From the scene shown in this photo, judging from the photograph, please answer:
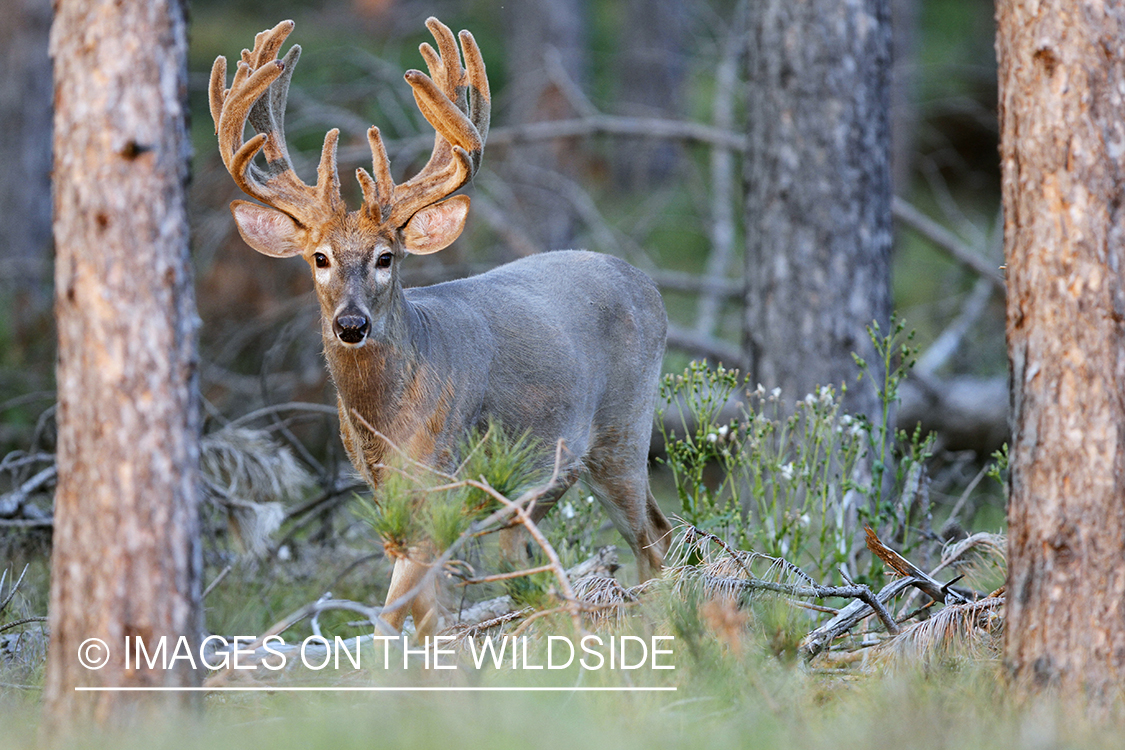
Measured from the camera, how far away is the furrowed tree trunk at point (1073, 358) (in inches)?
128

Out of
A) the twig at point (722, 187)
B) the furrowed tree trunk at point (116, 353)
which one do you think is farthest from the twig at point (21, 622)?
the twig at point (722, 187)

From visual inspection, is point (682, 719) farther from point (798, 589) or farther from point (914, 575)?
point (914, 575)

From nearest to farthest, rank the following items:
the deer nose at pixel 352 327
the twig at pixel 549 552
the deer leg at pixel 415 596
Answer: the twig at pixel 549 552
the deer leg at pixel 415 596
the deer nose at pixel 352 327

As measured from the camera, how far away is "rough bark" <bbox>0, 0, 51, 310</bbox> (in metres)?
11.5

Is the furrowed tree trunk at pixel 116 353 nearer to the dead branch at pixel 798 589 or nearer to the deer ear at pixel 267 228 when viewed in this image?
the deer ear at pixel 267 228

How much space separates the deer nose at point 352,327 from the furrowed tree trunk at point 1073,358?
7.44 ft

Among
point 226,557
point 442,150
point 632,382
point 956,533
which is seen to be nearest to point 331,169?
point 442,150

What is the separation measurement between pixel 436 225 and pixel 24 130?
831 centimetres

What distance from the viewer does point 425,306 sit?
4.95m

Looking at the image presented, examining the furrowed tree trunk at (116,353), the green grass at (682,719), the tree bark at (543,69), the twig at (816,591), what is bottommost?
the green grass at (682,719)

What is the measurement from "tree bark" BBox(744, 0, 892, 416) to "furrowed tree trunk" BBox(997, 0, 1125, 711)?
2.77 metres

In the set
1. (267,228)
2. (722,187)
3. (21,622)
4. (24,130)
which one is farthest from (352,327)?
(24,130)

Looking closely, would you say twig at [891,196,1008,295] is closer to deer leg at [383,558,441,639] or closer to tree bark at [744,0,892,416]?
tree bark at [744,0,892,416]

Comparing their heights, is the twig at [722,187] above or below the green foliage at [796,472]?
above
